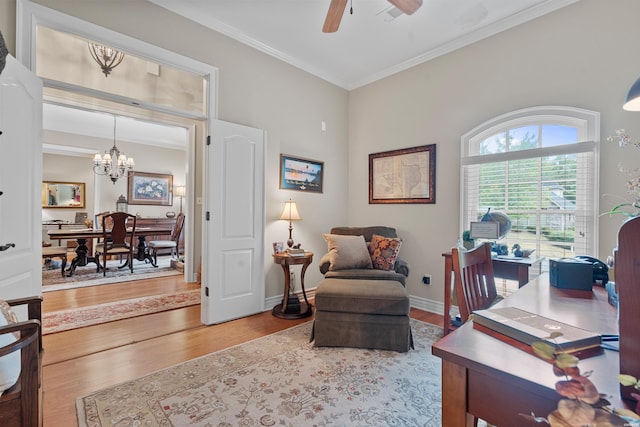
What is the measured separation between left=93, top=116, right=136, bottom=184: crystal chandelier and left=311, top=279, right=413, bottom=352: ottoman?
18.6 ft

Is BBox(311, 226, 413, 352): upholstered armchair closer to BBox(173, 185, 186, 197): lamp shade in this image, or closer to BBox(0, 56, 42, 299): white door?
BBox(0, 56, 42, 299): white door

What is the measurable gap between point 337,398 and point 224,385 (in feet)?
2.49

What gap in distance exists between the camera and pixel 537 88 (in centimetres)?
271

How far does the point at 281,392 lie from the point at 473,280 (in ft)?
4.50

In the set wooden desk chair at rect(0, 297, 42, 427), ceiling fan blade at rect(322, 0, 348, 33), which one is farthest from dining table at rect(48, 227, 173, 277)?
ceiling fan blade at rect(322, 0, 348, 33)

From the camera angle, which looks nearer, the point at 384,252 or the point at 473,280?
the point at 473,280

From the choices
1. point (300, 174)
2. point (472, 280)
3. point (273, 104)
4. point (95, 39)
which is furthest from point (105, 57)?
point (472, 280)

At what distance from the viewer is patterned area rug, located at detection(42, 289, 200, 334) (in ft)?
9.70

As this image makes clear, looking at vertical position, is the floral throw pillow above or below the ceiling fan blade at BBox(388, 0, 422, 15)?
below

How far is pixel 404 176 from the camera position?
370 centimetres

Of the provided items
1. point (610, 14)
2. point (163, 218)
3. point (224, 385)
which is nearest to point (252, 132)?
point (224, 385)

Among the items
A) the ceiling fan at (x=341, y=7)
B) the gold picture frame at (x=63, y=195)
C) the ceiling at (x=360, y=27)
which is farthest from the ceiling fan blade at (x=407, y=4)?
the gold picture frame at (x=63, y=195)

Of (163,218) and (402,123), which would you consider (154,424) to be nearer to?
(402,123)

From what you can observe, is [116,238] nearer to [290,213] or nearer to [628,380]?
[290,213]
